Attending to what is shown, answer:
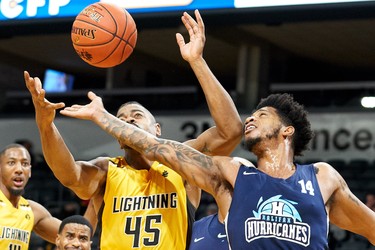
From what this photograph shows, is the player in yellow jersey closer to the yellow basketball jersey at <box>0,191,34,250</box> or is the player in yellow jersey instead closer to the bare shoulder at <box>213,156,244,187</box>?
the bare shoulder at <box>213,156,244,187</box>

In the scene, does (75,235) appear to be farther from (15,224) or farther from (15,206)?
(15,206)

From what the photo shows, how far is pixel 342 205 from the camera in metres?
4.20

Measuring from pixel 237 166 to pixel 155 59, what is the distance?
472 inches

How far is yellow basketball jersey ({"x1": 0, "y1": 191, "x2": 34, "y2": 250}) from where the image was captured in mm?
6539

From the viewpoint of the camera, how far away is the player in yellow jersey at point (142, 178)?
4535 millimetres

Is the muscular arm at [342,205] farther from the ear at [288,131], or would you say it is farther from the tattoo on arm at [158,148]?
the tattoo on arm at [158,148]

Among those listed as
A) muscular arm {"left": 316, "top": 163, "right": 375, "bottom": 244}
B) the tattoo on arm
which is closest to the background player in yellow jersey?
the tattoo on arm

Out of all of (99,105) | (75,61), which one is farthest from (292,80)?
(99,105)

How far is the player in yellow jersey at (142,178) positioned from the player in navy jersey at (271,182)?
33cm

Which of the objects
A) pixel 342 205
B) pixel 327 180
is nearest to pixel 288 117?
pixel 327 180

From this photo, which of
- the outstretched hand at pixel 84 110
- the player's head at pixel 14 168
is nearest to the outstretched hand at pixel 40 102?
the outstretched hand at pixel 84 110

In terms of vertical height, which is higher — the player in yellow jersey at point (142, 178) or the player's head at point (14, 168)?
the player's head at point (14, 168)

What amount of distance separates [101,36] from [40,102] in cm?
87

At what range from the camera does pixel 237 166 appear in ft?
13.5
